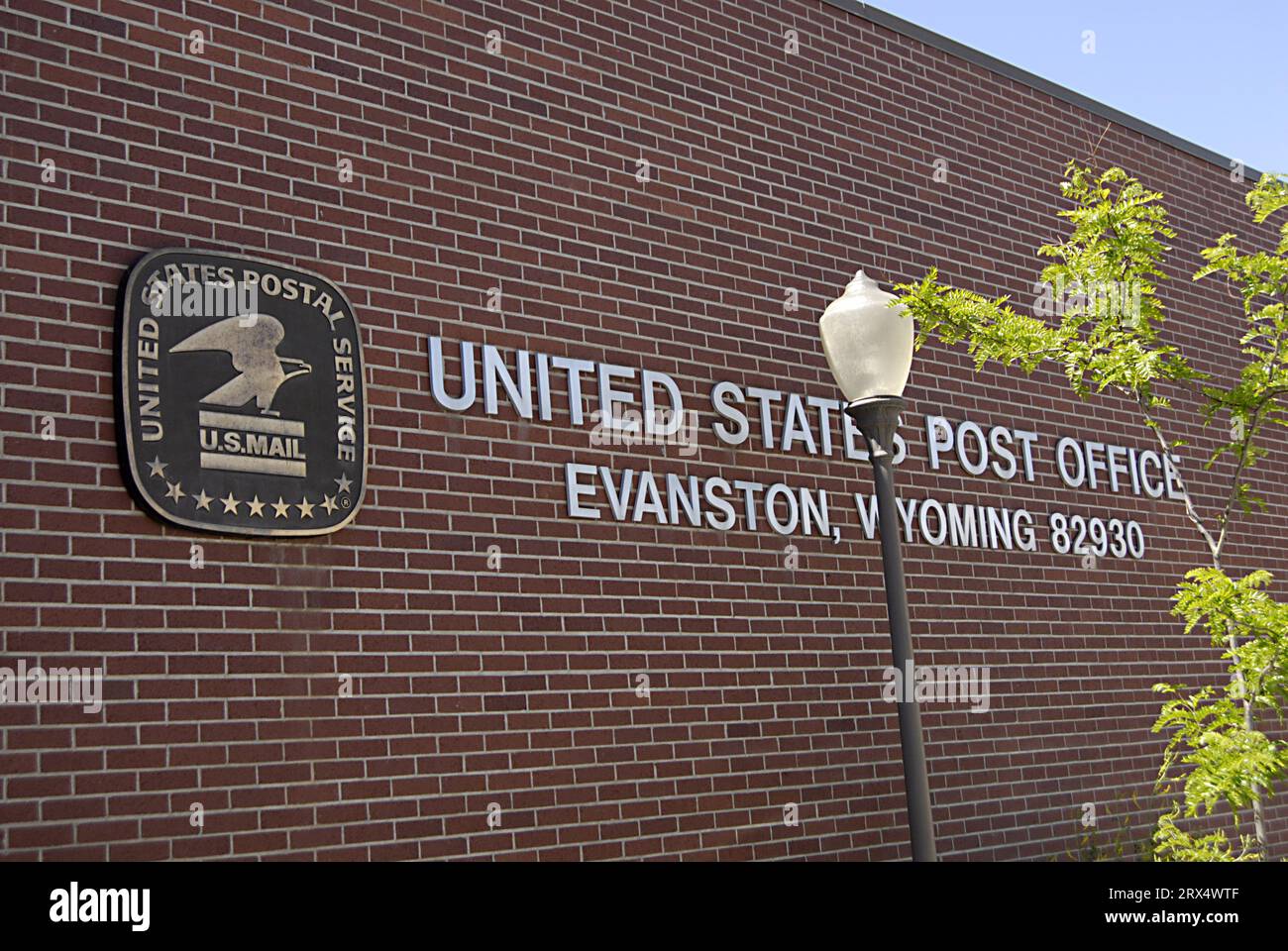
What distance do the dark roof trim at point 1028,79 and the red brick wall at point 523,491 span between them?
6.3 inches

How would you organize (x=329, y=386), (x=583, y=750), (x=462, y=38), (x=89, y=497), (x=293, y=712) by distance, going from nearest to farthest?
(x=89, y=497)
(x=293, y=712)
(x=329, y=386)
(x=583, y=750)
(x=462, y=38)

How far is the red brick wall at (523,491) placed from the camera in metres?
5.60

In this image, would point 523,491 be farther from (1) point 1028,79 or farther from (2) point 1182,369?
(1) point 1028,79

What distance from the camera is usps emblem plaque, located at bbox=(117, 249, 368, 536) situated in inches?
226

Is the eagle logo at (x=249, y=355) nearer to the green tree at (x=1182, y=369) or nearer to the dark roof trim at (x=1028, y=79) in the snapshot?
the green tree at (x=1182, y=369)

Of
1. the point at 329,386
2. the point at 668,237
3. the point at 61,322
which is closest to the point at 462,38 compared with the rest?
the point at 668,237

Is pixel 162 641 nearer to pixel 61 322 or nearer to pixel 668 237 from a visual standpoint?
pixel 61 322

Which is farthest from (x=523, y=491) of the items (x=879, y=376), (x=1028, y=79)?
(x=1028, y=79)

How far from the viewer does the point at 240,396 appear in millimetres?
6000

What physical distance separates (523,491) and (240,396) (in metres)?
1.58

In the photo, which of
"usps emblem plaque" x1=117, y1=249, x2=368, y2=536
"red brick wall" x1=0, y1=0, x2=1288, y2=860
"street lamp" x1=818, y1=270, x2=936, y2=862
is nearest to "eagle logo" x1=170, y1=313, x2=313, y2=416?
"usps emblem plaque" x1=117, y1=249, x2=368, y2=536

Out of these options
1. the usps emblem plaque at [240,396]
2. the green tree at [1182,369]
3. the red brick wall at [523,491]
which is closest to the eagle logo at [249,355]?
the usps emblem plaque at [240,396]

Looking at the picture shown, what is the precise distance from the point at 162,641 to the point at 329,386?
1.42 metres

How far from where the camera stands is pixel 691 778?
24.0 ft
